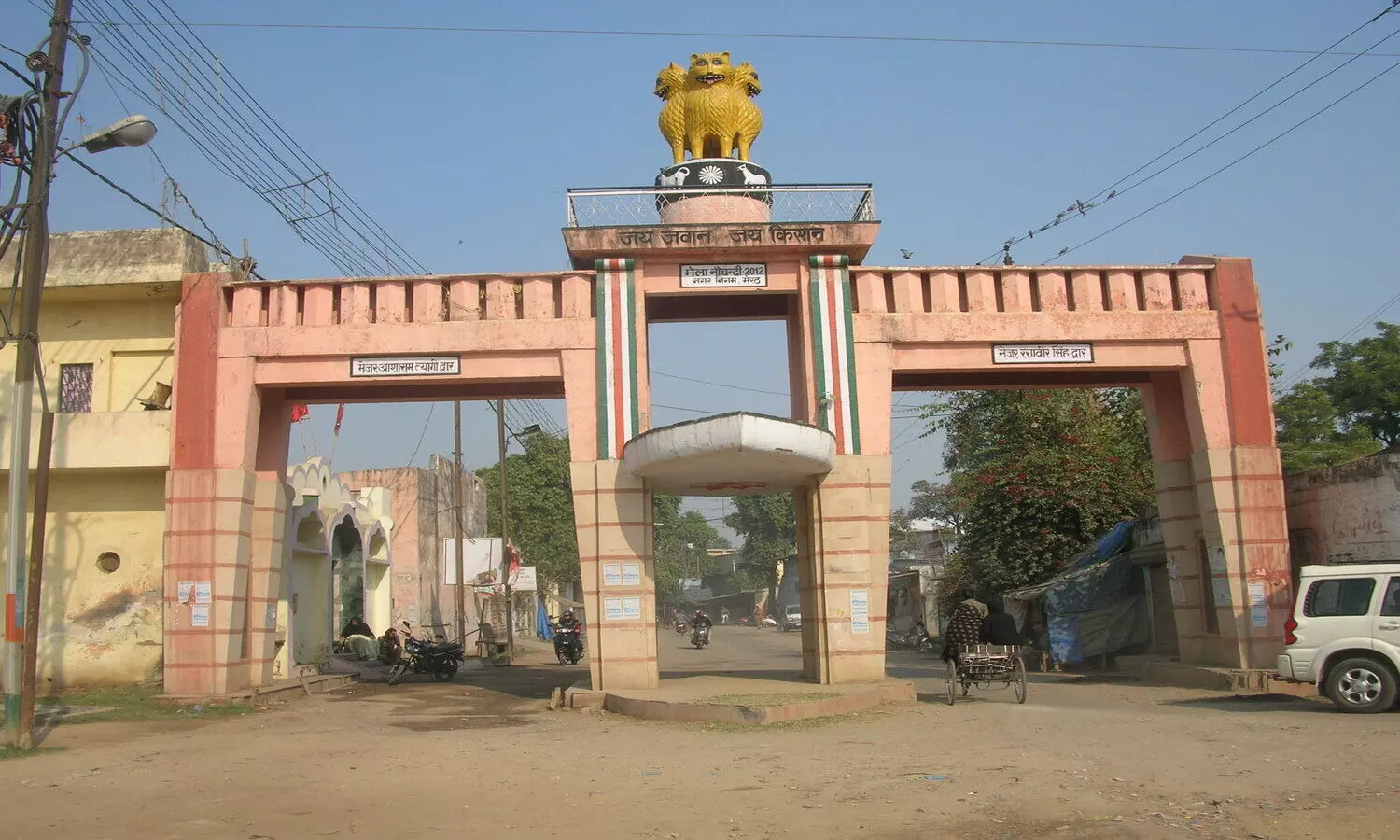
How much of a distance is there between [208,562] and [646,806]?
443 inches

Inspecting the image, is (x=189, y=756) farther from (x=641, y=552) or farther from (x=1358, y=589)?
(x=1358, y=589)

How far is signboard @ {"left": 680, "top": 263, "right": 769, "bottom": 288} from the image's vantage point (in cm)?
1772

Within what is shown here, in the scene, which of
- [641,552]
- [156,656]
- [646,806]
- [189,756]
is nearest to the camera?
[646,806]

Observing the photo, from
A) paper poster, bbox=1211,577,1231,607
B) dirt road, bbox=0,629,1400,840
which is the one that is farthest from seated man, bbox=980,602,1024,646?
paper poster, bbox=1211,577,1231,607

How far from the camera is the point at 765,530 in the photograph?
8344 centimetres

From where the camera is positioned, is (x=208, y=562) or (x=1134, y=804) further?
(x=208, y=562)

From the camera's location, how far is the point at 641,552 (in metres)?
16.9

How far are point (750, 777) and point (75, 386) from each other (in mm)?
15181

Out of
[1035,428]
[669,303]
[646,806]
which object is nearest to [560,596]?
[1035,428]

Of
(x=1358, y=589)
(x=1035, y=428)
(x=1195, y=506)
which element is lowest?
(x=1358, y=589)

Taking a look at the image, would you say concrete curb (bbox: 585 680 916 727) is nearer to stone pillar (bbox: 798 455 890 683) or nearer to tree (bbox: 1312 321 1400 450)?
stone pillar (bbox: 798 455 890 683)

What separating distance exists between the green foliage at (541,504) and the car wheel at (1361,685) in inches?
1675

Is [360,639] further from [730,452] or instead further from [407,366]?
[730,452]

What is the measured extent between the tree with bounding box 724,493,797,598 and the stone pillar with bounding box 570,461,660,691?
2388 inches
